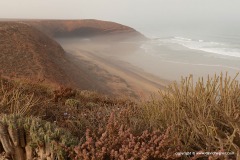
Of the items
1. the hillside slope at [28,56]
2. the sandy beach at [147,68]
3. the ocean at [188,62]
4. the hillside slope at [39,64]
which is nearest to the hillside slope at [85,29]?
the sandy beach at [147,68]

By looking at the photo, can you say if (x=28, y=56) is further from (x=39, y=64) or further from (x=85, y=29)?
(x=85, y=29)

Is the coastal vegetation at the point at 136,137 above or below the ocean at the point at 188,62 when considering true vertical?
Answer: above

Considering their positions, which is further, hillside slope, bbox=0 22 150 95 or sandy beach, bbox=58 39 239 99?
sandy beach, bbox=58 39 239 99

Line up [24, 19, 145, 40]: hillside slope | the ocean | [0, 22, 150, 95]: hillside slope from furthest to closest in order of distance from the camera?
[24, 19, 145, 40]: hillside slope < the ocean < [0, 22, 150, 95]: hillside slope

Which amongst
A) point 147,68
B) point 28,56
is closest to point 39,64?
point 28,56

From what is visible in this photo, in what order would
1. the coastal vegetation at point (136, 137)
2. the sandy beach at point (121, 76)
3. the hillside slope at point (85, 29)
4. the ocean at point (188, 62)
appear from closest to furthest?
the coastal vegetation at point (136, 137)
the sandy beach at point (121, 76)
the ocean at point (188, 62)
the hillside slope at point (85, 29)

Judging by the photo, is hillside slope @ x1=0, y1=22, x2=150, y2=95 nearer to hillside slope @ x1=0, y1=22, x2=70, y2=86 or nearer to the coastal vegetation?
hillside slope @ x1=0, y1=22, x2=70, y2=86

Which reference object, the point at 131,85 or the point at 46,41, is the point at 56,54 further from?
the point at 131,85

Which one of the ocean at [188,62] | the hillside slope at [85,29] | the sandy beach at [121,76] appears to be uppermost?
the hillside slope at [85,29]

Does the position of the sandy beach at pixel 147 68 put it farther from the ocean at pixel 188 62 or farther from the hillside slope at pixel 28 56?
the hillside slope at pixel 28 56

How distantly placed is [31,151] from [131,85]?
1729cm

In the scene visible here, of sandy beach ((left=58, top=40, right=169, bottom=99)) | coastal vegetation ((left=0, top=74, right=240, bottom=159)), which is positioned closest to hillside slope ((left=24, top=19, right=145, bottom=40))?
sandy beach ((left=58, top=40, right=169, bottom=99))

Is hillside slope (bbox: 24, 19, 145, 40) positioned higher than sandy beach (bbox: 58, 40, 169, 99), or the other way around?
hillside slope (bbox: 24, 19, 145, 40)

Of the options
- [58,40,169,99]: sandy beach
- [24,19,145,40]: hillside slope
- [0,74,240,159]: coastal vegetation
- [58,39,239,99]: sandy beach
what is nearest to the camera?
[0,74,240,159]: coastal vegetation
